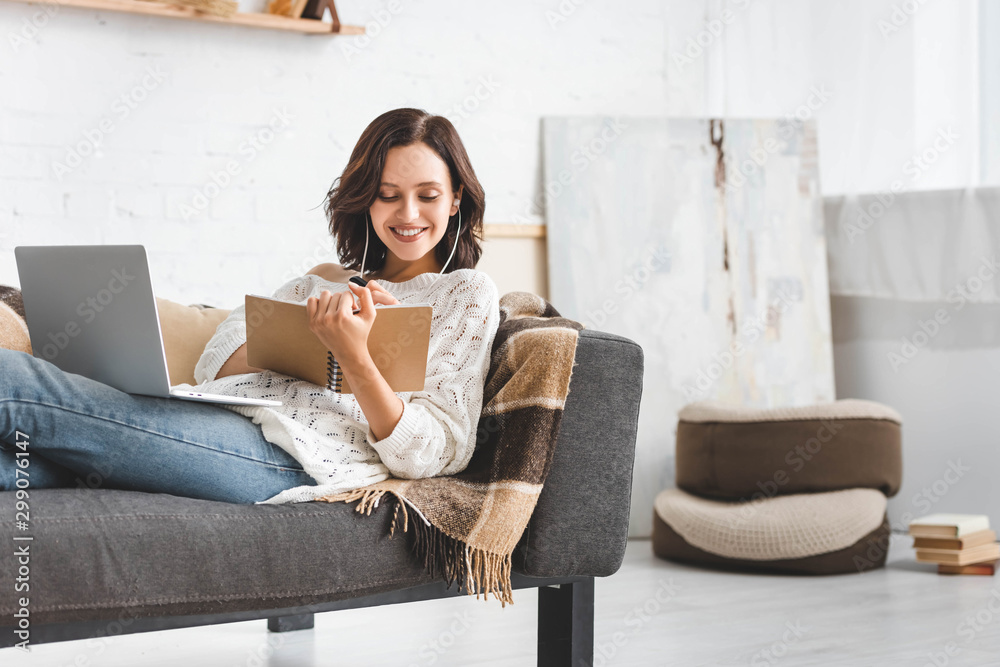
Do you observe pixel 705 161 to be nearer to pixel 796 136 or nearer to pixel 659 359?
pixel 796 136

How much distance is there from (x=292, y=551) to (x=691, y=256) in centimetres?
237

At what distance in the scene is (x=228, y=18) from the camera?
2.85m

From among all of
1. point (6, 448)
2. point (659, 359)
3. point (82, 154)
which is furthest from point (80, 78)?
point (659, 359)

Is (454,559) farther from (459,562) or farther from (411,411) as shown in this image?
(411,411)

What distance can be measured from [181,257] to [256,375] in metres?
1.39

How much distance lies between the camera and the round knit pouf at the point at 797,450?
286 centimetres

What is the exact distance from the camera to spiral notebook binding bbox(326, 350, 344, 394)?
1493 millimetres

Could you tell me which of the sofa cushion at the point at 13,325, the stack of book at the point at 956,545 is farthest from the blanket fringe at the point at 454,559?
the stack of book at the point at 956,545

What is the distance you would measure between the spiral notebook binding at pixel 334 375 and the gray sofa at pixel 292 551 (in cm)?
20

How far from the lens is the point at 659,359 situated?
133 inches

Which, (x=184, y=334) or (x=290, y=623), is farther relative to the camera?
(x=290, y=623)

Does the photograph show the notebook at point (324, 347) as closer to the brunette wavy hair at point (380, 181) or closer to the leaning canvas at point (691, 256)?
the brunette wavy hair at point (380, 181)

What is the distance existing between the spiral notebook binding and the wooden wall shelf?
173 cm

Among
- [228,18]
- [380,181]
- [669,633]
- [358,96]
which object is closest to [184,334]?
[380,181]
